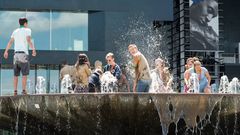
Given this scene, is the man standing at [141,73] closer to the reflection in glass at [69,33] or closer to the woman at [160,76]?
the woman at [160,76]

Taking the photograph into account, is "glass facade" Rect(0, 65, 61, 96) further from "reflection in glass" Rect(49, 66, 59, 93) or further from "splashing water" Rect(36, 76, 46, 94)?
"splashing water" Rect(36, 76, 46, 94)

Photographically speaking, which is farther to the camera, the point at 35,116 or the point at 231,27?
the point at 231,27

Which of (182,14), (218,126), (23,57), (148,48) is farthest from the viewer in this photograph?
(182,14)

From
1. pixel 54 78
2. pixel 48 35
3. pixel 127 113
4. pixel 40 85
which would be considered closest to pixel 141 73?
pixel 127 113

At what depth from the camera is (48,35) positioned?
34.8 metres

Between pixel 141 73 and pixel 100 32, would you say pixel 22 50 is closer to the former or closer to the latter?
pixel 141 73

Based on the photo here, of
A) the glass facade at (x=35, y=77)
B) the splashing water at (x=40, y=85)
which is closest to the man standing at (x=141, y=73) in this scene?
the splashing water at (x=40, y=85)

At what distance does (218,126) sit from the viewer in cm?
1080

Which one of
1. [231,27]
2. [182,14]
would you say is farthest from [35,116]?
[231,27]

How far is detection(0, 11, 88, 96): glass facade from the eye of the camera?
113 ft

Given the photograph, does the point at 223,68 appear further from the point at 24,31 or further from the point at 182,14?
the point at 24,31

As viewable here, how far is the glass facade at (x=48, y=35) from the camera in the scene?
113ft

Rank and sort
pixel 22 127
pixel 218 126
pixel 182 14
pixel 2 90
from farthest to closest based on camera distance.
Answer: pixel 182 14 → pixel 2 90 → pixel 22 127 → pixel 218 126

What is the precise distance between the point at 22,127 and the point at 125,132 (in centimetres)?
205
